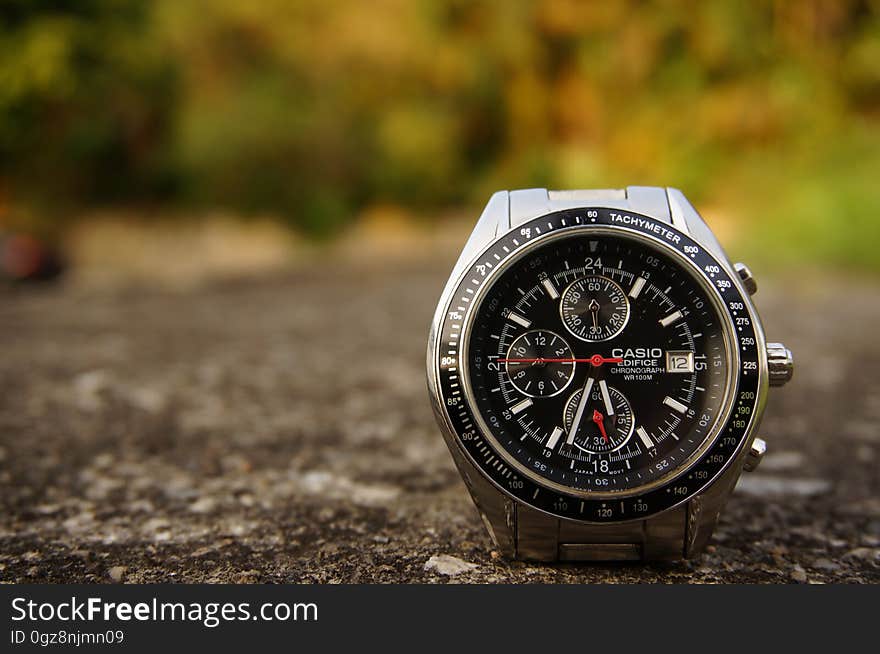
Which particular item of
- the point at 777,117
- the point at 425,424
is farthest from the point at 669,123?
the point at 425,424

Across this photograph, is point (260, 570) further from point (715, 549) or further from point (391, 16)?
point (391, 16)

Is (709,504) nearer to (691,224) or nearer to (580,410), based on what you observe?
(580,410)

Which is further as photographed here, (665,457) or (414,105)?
(414,105)

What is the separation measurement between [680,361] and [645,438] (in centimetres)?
17

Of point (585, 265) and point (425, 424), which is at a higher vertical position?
point (585, 265)

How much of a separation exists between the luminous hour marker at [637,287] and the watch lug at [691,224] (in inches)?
5.2

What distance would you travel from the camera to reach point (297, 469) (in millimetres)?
2355

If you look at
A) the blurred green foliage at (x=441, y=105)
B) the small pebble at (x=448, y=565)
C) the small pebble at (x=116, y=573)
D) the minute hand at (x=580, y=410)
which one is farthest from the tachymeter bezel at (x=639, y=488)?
the blurred green foliage at (x=441, y=105)

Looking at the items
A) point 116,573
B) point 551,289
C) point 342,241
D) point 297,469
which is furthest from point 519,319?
point 342,241

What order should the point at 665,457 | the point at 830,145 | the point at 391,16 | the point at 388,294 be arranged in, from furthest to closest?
the point at 391,16
the point at 830,145
the point at 388,294
the point at 665,457

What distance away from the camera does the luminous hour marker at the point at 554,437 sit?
4.97 feet

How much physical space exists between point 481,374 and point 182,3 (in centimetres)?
1352

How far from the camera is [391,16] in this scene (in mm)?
14992

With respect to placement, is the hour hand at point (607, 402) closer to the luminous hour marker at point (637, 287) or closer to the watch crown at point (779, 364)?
the luminous hour marker at point (637, 287)
